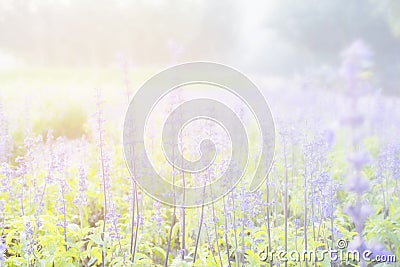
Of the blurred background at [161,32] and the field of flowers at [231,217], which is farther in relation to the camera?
the blurred background at [161,32]

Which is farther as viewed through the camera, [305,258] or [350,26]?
[350,26]

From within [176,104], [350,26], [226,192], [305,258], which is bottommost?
[305,258]

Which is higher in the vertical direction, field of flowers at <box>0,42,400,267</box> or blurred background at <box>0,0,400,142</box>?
blurred background at <box>0,0,400,142</box>

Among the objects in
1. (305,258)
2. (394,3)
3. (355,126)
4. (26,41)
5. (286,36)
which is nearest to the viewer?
(355,126)

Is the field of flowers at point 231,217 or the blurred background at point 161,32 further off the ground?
the blurred background at point 161,32

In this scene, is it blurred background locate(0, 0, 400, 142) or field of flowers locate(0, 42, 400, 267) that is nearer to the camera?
field of flowers locate(0, 42, 400, 267)

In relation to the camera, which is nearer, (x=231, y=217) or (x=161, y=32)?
(x=231, y=217)

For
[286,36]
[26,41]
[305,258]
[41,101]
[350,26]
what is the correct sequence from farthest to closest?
[26,41]
[286,36]
[350,26]
[41,101]
[305,258]

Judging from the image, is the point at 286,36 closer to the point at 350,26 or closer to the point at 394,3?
the point at 350,26

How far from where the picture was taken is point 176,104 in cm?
298

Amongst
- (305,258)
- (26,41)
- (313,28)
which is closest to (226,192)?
(305,258)

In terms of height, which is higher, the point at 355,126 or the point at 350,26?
the point at 350,26

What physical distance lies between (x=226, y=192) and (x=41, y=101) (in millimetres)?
6941

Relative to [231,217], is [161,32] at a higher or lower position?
higher
